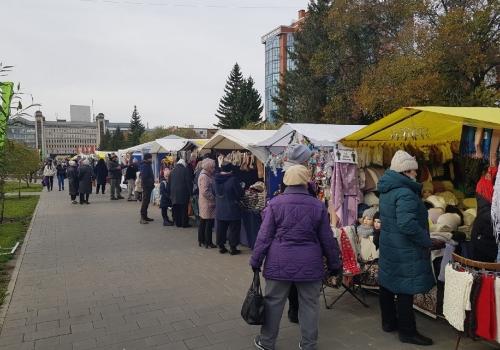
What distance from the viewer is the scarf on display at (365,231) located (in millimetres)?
4804

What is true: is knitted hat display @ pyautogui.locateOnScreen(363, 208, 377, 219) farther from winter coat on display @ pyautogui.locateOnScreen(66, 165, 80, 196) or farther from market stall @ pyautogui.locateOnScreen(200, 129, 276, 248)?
winter coat on display @ pyautogui.locateOnScreen(66, 165, 80, 196)

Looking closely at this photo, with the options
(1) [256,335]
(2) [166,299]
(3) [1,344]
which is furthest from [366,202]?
(3) [1,344]

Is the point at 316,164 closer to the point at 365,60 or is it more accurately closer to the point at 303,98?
the point at 365,60

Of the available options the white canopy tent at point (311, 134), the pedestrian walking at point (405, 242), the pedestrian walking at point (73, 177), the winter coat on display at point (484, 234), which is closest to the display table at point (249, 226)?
the white canopy tent at point (311, 134)

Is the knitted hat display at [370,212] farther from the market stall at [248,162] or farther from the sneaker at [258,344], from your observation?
the market stall at [248,162]

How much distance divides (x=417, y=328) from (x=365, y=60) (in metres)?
22.9

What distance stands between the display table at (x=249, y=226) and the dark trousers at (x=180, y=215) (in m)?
2.52

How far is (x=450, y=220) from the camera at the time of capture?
16.1ft

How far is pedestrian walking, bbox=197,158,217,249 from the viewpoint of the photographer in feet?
25.1

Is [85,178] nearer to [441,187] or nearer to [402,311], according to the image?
[441,187]

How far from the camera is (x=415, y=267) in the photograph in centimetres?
365

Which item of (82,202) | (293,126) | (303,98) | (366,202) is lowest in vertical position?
(82,202)

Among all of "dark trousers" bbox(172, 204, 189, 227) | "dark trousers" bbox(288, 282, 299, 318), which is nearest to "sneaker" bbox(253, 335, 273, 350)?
"dark trousers" bbox(288, 282, 299, 318)

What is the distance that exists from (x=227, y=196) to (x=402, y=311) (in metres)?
3.96
